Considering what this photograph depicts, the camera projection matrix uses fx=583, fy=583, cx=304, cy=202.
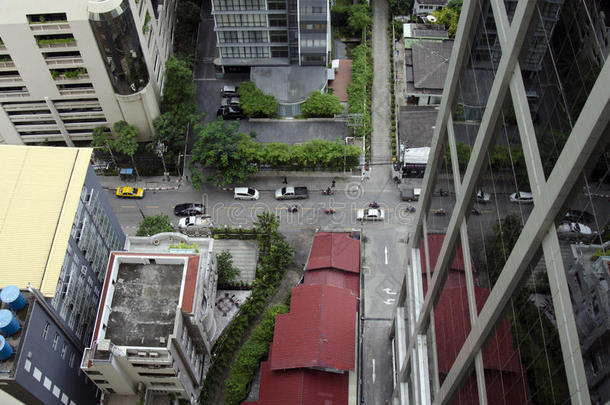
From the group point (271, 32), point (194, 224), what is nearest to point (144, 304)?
point (194, 224)

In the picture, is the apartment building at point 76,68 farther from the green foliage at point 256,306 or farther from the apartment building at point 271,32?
the green foliage at point 256,306

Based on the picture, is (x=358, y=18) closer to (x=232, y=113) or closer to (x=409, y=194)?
(x=232, y=113)

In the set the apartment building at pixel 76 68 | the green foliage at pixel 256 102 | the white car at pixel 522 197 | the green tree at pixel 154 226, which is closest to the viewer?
the white car at pixel 522 197

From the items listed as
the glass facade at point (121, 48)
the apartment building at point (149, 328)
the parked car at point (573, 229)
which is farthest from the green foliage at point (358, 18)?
the parked car at point (573, 229)

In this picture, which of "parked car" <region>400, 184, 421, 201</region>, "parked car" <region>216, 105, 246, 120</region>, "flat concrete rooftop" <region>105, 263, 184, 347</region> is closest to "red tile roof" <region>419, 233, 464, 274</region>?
"flat concrete rooftop" <region>105, 263, 184, 347</region>

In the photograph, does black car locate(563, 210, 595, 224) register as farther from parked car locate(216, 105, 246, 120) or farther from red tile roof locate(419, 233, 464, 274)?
parked car locate(216, 105, 246, 120)

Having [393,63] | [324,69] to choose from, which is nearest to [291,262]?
[324,69]

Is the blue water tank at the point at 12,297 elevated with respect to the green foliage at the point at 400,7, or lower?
lower

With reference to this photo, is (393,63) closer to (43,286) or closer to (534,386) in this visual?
(43,286)

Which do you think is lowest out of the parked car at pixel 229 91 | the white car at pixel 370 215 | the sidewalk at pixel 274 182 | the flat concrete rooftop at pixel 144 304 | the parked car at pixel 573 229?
the parked car at pixel 573 229
